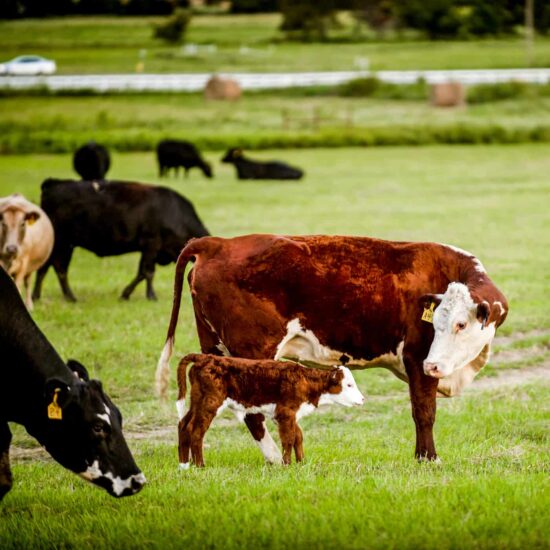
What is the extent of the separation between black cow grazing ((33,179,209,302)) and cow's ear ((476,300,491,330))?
27.9ft

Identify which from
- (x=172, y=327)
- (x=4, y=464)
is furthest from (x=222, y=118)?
(x=4, y=464)

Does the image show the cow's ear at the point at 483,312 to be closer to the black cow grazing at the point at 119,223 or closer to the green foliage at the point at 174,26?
the black cow grazing at the point at 119,223

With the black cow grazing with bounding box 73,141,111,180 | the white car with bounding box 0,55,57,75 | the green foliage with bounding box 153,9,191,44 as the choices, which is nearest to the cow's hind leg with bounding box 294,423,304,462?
the black cow grazing with bounding box 73,141,111,180

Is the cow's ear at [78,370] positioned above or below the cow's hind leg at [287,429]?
above

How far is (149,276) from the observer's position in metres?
15.8

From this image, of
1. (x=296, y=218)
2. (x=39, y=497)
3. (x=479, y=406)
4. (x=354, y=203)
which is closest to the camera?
(x=39, y=497)

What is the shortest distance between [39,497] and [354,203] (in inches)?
802

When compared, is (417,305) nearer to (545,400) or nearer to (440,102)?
(545,400)

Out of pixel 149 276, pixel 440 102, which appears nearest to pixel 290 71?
pixel 440 102

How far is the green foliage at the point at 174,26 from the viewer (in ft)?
211

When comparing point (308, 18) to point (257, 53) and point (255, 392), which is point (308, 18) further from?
point (255, 392)

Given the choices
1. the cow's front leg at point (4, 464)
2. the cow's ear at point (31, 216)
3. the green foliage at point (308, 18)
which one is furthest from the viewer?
the green foliage at point (308, 18)

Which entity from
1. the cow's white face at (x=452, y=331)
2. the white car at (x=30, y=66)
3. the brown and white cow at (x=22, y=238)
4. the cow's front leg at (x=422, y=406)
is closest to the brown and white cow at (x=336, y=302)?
the cow's front leg at (x=422, y=406)

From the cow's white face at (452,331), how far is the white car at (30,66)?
49521 millimetres
